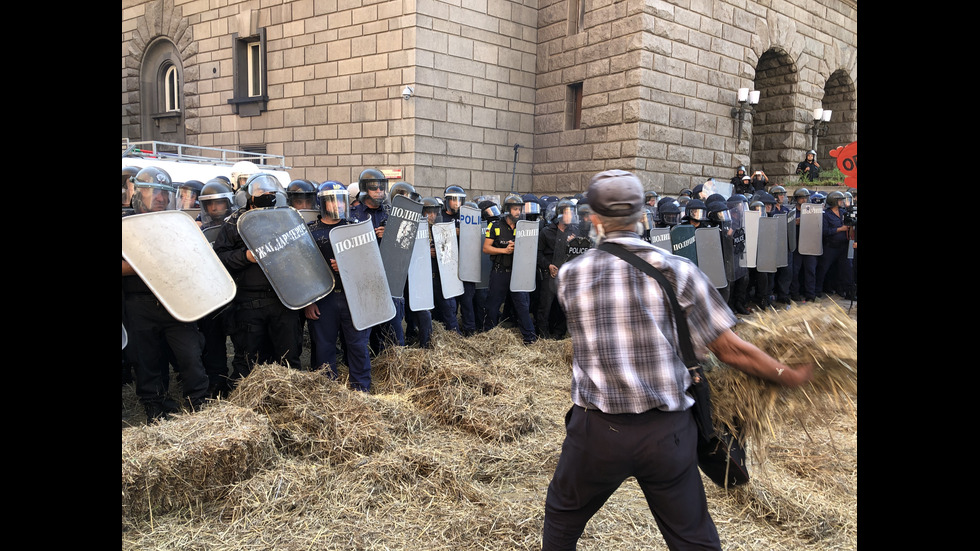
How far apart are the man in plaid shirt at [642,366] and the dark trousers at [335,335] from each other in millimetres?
3291

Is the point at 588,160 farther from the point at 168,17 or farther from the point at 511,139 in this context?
the point at 168,17

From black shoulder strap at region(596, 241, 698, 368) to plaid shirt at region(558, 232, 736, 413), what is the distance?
14 mm

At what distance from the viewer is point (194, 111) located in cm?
1784

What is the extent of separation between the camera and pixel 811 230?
10312mm

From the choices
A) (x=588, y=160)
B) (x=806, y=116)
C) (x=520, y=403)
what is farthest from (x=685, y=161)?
(x=520, y=403)

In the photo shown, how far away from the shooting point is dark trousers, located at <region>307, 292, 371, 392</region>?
5.01 m

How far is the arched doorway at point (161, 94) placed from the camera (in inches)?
750

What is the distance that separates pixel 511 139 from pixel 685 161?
4095 mm

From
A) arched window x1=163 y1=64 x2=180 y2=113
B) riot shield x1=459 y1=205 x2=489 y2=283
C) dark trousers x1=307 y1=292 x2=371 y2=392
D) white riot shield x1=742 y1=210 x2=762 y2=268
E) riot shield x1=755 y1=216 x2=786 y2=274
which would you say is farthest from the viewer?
arched window x1=163 y1=64 x2=180 y2=113

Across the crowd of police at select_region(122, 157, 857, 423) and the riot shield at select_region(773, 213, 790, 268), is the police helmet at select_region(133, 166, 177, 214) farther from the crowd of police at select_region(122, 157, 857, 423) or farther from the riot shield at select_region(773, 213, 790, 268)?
the riot shield at select_region(773, 213, 790, 268)

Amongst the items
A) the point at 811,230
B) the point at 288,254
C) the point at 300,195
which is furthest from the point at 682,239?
the point at 288,254

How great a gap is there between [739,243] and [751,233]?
1.55ft

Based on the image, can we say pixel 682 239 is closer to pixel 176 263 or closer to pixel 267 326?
pixel 267 326

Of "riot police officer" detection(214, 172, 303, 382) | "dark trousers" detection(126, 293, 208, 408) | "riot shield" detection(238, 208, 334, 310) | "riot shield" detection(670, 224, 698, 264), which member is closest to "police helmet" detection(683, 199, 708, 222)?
"riot shield" detection(670, 224, 698, 264)
